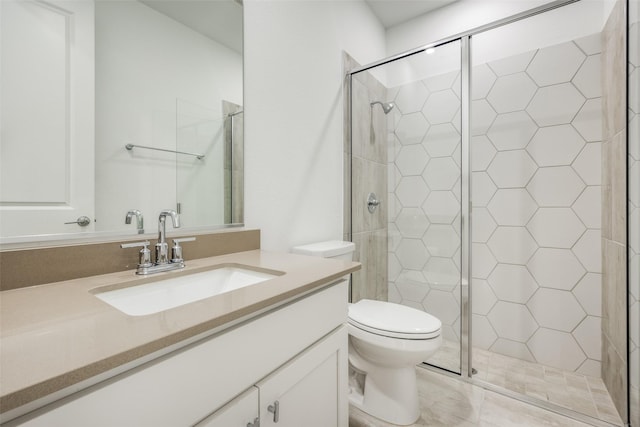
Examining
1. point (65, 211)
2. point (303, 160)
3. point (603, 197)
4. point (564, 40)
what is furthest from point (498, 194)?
point (65, 211)

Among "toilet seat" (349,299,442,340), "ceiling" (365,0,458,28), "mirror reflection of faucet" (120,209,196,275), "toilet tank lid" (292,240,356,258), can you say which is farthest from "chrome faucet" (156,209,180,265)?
"ceiling" (365,0,458,28)

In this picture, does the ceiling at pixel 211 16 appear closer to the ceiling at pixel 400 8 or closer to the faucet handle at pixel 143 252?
the faucet handle at pixel 143 252

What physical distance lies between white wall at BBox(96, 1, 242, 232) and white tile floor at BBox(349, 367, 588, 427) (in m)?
1.30

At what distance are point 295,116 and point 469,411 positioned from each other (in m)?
1.68

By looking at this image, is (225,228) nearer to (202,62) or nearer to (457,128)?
(202,62)

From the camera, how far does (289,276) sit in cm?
86

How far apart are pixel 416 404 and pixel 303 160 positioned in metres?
1.31

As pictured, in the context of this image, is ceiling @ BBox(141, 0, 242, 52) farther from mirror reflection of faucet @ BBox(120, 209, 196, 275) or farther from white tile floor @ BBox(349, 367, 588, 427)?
white tile floor @ BBox(349, 367, 588, 427)

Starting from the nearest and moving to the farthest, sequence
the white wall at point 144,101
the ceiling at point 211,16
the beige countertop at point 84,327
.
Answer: the beige countertop at point 84,327 < the white wall at point 144,101 < the ceiling at point 211,16

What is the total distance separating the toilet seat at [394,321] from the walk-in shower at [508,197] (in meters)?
0.41

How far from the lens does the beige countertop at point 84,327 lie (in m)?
0.37

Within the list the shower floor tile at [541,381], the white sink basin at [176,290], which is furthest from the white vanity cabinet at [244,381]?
the shower floor tile at [541,381]

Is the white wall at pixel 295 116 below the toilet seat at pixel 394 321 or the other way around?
the other way around

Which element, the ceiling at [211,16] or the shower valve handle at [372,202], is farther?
the shower valve handle at [372,202]
